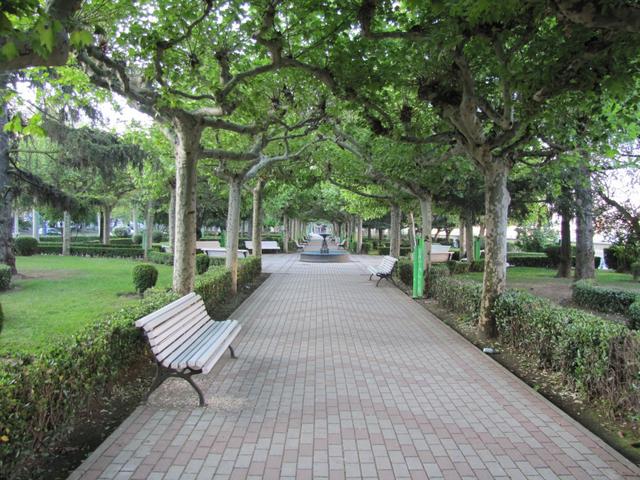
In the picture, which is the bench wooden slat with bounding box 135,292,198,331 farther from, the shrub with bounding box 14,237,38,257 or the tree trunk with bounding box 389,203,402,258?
the shrub with bounding box 14,237,38,257

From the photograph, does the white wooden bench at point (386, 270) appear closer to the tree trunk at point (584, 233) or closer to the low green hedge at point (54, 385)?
the tree trunk at point (584, 233)

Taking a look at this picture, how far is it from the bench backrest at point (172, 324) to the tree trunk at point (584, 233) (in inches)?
560

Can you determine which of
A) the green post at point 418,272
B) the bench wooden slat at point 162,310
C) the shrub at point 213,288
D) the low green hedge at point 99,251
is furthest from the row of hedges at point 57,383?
the low green hedge at point 99,251

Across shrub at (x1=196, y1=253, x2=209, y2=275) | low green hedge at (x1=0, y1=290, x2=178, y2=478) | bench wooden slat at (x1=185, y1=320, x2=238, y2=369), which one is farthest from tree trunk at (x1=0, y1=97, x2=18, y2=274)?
low green hedge at (x1=0, y1=290, x2=178, y2=478)

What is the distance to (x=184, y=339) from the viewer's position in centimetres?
559

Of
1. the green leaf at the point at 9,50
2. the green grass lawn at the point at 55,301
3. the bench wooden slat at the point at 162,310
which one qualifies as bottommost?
the green grass lawn at the point at 55,301

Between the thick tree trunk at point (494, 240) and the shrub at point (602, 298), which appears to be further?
the shrub at point (602, 298)

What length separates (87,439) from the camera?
408 cm

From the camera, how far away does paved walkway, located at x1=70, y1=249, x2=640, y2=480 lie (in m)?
3.59

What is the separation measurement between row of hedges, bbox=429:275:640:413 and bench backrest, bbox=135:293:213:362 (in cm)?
441

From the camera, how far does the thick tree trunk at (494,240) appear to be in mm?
8086

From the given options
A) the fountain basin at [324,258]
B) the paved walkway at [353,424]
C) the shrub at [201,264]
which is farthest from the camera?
the fountain basin at [324,258]

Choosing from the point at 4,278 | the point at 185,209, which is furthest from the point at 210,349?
the point at 4,278

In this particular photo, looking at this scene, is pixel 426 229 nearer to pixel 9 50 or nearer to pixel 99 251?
pixel 9 50
